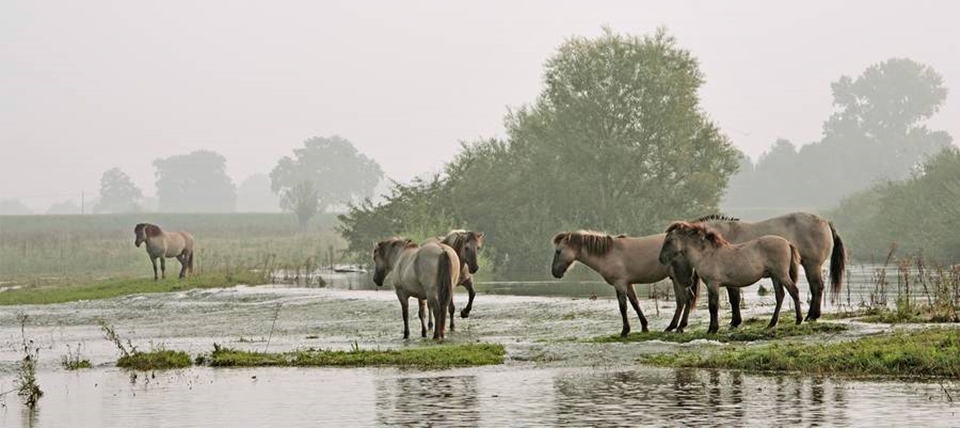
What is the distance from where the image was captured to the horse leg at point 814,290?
21641 millimetres

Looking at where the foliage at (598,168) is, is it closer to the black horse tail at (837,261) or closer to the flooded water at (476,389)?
the flooded water at (476,389)

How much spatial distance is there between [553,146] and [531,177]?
6.04ft

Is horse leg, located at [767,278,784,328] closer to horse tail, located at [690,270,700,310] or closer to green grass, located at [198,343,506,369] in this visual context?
horse tail, located at [690,270,700,310]

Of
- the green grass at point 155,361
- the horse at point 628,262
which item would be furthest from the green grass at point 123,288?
the horse at point 628,262

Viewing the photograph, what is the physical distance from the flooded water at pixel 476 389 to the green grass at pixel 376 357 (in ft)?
1.74

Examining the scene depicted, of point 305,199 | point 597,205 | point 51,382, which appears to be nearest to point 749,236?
point 51,382

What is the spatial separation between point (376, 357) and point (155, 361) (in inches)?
132

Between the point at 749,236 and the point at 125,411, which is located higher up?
the point at 749,236

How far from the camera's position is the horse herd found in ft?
68.6

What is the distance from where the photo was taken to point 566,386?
53.6ft

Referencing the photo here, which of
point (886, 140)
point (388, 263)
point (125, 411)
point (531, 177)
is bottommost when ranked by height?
point (125, 411)

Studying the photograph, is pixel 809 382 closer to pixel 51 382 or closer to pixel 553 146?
pixel 51 382

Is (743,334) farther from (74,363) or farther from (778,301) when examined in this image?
(74,363)

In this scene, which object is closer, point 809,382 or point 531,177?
point 809,382
